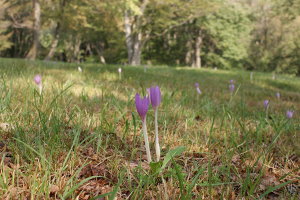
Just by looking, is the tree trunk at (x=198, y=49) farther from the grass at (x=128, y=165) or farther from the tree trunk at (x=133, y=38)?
the grass at (x=128, y=165)

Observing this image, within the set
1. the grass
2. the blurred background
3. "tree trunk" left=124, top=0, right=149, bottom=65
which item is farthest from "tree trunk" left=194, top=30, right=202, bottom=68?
the grass

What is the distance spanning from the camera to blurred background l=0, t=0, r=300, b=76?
67.3 ft

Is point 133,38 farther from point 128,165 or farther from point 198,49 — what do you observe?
point 128,165

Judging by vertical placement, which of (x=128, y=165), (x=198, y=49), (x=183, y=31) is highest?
(x=183, y=31)

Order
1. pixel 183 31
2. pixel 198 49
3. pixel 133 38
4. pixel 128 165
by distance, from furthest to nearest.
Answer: pixel 183 31 < pixel 198 49 < pixel 133 38 < pixel 128 165

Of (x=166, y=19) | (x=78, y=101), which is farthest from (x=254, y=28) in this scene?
(x=78, y=101)

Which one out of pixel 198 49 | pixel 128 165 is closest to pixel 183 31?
pixel 198 49

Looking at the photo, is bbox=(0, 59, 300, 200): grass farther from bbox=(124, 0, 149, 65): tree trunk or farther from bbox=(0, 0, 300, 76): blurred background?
bbox=(124, 0, 149, 65): tree trunk

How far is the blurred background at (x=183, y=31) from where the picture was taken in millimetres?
20516

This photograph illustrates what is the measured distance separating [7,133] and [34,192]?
2.21 ft

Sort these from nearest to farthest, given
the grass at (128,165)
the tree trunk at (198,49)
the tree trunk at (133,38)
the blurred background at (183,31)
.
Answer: the grass at (128,165) < the blurred background at (183,31) < the tree trunk at (133,38) < the tree trunk at (198,49)

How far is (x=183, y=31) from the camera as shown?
1224 inches

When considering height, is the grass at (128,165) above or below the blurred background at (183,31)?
below

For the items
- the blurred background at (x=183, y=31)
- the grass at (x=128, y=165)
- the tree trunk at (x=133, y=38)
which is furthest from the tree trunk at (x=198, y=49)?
the grass at (x=128, y=165)
